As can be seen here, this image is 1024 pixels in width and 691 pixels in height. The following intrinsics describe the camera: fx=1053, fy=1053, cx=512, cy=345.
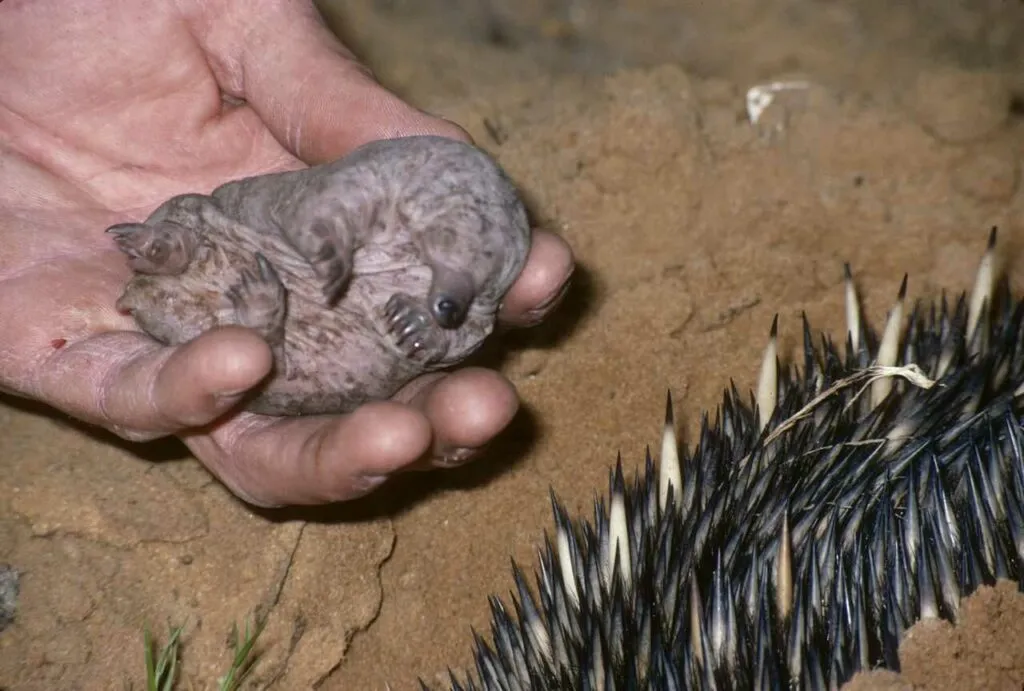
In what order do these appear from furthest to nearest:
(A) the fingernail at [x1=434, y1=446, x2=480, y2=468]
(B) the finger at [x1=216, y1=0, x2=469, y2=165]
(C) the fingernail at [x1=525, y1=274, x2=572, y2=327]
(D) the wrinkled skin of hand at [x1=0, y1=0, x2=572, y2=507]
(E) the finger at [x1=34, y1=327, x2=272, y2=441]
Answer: (B) the finger at [x1=216, y1=0, x2=469, y2=165] < (C) the fingernail at [x1=525, y1=274, x2=572, y2=327] < (A) the fingernail at [x1=434, y1=446, x2=480, y2=468] < (D) the wrinkled skin of hand at [x1=0, y1=0, x2=572, y2=507] < (E) the finger at [x1=34, y1=327, x2=272, y2=441]

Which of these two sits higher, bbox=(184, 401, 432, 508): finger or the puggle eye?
the puggle eye

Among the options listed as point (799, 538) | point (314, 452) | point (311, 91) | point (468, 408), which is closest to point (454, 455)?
point (468, 408)

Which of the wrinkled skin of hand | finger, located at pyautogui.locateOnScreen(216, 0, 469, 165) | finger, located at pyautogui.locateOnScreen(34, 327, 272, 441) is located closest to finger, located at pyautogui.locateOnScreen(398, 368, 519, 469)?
the wrinkled skin of hand

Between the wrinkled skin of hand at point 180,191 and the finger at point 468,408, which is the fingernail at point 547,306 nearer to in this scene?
the wrinkled skin of hand at point 180,191

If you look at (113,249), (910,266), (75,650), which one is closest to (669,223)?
(910,266)

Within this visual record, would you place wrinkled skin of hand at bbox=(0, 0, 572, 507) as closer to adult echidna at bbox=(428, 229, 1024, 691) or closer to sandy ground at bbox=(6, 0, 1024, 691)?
sandy ground at bbox=(6, 0, 1024, 691)

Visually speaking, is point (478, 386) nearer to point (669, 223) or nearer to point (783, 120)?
point (669, 223)

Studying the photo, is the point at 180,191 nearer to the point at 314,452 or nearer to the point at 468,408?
the point at 314,452

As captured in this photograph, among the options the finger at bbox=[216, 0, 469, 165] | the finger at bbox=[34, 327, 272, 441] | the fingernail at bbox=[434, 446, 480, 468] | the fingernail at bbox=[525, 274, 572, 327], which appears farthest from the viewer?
the finger at bbox=[216, 0, 469, 165]
